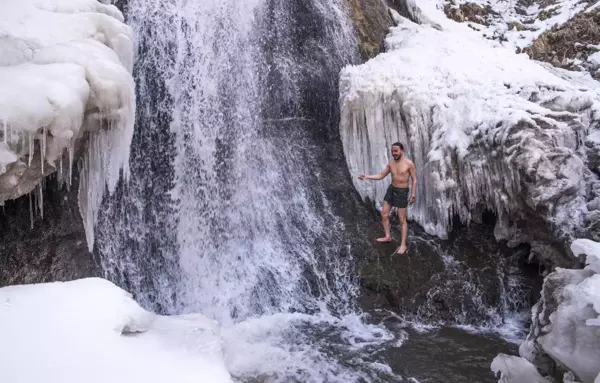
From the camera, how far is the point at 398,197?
6797 millimetres

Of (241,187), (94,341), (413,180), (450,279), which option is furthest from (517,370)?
(241,187)

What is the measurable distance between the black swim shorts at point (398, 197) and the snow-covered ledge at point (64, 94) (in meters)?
3.68

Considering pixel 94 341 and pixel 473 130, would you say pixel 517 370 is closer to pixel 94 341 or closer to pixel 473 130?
pixel 94 341

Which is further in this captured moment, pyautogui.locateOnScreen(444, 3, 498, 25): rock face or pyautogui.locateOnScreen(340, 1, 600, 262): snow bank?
pyautogui.locateOnScreen(444, 3, 498, 25): rock face

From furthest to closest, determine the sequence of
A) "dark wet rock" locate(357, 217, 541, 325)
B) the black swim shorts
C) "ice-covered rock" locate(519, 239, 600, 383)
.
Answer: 1. the black swim shorts
2. "dark wet rock" locate(357, 217, 541, 325)
3. "ice-covered rock" locate(519, 239, 600, 383)

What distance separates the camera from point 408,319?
639 cm

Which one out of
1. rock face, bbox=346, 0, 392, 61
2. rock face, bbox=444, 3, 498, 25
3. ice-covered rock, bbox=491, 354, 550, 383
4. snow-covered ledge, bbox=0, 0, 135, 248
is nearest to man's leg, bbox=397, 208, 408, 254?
rock face, bbox=346, 0, 392, 61

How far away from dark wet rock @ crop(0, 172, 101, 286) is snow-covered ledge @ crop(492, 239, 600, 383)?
516cm

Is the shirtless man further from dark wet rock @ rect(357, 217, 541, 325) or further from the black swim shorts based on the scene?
dark wet rock @ rect(357, 217, 541, 325)

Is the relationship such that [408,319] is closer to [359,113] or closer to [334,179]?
[334,179]

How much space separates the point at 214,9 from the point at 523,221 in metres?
5.91

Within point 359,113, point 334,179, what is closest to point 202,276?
point 334,179

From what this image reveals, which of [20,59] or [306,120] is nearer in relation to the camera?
[20,59]

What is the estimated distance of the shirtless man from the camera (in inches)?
262
